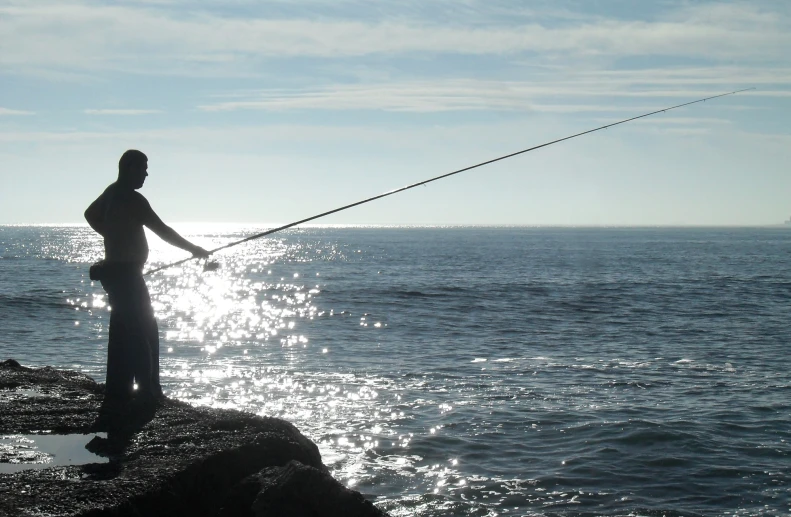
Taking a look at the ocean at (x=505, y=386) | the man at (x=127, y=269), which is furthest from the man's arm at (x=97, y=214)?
the ocean at (x=505, y=386)

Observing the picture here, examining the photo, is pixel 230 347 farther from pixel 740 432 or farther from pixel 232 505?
pixel 232 505

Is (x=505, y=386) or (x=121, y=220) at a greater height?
(x=121, y=220)

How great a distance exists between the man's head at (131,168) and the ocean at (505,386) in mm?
3451

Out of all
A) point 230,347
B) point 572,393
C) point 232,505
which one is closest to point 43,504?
point 232,505

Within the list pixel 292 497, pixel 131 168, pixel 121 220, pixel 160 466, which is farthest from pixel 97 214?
pixel 292 497

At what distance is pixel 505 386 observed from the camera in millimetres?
11969

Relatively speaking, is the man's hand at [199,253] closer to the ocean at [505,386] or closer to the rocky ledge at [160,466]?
the rocky ledge at [160,466]

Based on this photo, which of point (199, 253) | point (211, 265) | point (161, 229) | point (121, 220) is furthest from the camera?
point (211, 265)

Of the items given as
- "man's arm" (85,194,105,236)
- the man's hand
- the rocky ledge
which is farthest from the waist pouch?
the rocky ledge

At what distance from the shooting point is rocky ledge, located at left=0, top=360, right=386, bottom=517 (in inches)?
165

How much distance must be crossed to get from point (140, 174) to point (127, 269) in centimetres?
74

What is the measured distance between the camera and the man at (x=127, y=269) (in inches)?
235

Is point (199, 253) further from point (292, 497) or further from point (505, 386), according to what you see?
point (505, 386)

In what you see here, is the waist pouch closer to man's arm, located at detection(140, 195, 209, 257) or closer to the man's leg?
the man's leg
